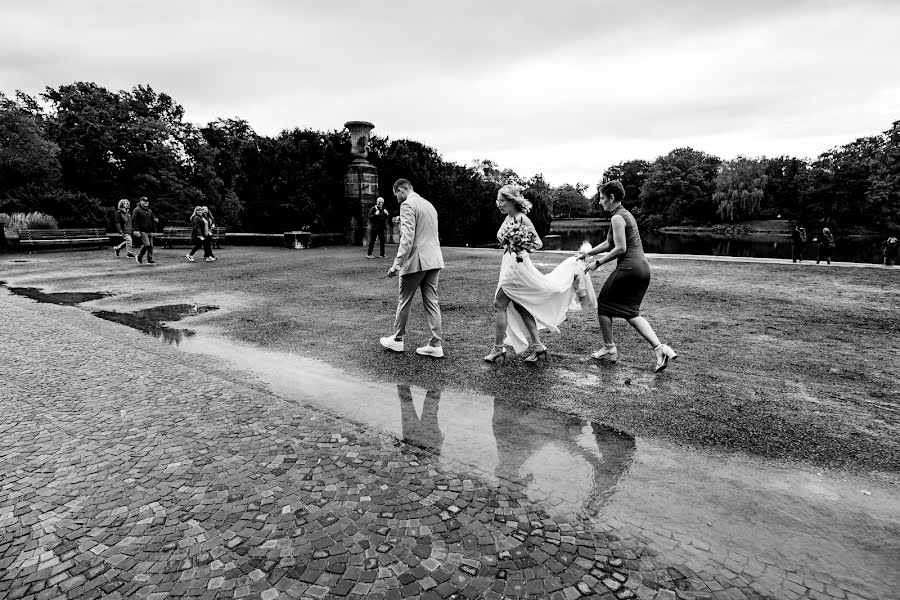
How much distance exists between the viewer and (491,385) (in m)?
4.96

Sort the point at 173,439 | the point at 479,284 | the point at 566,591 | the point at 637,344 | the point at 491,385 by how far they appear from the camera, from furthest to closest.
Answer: the point at 479,284, the point at 637,344, the point at 491,385, the point at 173,439, the point at 566,591

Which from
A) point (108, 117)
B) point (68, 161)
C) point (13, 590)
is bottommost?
point (13, 590)

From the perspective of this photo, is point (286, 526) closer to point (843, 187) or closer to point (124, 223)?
point (124, 223)

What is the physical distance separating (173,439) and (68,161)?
3942 cm

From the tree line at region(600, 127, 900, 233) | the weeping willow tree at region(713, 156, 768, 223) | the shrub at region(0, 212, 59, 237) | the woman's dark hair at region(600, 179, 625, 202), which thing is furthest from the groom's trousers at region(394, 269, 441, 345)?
the weeping willow tree at region(713, 156, 768, 223)

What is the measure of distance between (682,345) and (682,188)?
9675 centimetres

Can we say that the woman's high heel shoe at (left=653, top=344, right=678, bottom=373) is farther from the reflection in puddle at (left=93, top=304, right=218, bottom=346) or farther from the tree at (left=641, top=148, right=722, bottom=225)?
the tree at (left=641, top=148, right=722, bottom=225)

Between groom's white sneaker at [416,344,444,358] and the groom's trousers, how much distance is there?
0.24ft

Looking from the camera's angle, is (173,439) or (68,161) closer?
(173,439)

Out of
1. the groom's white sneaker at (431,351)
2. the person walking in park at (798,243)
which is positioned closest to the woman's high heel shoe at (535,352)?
the groom's white sneaker at (431,351)

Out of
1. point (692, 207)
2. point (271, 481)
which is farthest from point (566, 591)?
point (692, 207)

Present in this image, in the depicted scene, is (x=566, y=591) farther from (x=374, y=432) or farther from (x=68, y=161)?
(x=68, y=161)

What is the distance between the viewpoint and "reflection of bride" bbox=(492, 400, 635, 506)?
324cm

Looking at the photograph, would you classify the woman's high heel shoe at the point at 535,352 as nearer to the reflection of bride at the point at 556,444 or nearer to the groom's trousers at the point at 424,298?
the groom's trousers at the point at 424,298
